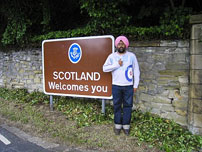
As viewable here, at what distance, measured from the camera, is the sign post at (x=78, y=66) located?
397cm

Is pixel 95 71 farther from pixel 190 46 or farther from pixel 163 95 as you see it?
pixel 190 46

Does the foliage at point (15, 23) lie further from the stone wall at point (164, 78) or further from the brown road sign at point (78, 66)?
the stone wall at point (164, 78)

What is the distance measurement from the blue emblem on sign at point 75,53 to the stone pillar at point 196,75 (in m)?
2.37

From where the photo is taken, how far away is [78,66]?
4.31m

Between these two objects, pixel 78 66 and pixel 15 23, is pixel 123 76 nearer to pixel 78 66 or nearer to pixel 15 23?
pixel 78 66

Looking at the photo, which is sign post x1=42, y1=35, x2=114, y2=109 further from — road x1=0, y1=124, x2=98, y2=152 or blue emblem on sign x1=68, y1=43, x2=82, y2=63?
road x1=0, y1=124, x2=98, y2=152

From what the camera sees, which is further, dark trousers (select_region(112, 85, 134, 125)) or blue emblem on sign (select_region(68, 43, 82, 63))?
blue emblem on sign (select_region(68, 43, 82, 63))

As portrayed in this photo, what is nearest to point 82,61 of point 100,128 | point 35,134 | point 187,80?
point 100,128

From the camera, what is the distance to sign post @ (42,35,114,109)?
156 inches

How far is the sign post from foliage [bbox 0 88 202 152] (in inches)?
20.2

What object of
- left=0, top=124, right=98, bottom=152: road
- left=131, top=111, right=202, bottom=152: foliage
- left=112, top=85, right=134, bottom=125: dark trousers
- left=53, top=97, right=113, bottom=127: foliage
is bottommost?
left=0, top=124, right=98, bottom=152: road

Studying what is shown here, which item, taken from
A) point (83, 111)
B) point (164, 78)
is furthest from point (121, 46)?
point (83, 111)

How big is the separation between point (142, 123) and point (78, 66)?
1916 millimetres

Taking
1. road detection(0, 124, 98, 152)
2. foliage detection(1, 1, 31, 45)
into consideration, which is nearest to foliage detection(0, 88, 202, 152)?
road detection(0, 124, 98, 152)
